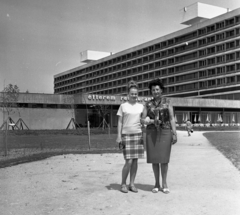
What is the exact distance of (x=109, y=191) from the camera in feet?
20.2

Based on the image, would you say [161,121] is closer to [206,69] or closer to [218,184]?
[218,184]

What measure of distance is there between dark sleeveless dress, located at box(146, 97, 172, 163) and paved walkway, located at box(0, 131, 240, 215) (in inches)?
23.3

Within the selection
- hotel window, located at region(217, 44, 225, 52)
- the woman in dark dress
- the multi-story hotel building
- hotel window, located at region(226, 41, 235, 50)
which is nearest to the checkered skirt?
the woman in dark dress

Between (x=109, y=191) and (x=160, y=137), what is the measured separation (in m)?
1.22

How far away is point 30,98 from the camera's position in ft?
153

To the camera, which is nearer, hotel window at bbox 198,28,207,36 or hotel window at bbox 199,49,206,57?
hotel window at bbox 198,28,207,36

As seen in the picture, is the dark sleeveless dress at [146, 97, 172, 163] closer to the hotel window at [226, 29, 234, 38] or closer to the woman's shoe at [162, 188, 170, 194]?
the woman's shoe at [162, 188, 170, 194]

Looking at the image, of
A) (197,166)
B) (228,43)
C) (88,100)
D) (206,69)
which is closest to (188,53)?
(206,69)

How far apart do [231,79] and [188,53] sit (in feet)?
40.4

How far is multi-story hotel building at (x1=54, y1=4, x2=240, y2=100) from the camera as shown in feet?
232

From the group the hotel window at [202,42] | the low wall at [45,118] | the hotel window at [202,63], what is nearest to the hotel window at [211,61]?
the hotel window at [202,63]

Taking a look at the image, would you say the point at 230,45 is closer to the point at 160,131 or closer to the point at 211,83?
the point at 211,83

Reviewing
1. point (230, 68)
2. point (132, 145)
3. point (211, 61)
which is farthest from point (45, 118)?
point (132, 145)

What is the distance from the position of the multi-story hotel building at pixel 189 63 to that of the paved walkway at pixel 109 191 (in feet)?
213
